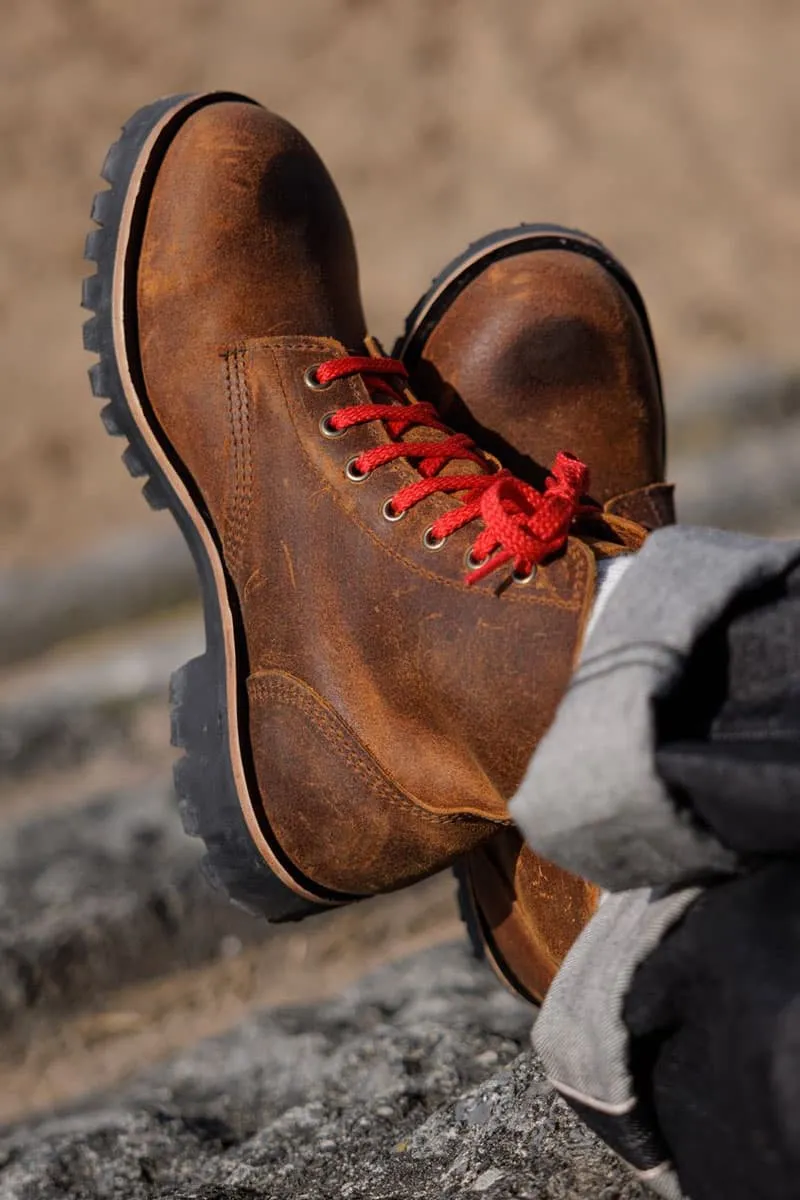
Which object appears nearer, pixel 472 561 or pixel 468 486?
pixel 472 561

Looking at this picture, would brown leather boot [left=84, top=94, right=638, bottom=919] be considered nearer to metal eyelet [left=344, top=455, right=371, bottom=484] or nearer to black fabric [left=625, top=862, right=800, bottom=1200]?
metal eyelet [left=344, top=455, right=371, bottom=484]

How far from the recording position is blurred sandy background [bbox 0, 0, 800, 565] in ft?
11.9

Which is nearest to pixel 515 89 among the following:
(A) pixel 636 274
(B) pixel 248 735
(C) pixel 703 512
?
(A) pixel 636 274

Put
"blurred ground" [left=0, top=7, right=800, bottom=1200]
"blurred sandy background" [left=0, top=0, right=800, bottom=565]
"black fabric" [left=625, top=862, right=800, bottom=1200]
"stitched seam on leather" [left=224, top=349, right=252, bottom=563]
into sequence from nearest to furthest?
"black fabric" [left=625, top=862, right=800, bottom=1200] < "stitched seam on leather" [left=224, top=349, right=252, bottom=563] < "blurred ground" [left=0, top=7, right=800, bottom=1200] < "blurred sandy background" [left=0, top=0, right=800, bottom=565]

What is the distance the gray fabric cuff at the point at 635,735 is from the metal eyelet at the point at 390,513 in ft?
1.13

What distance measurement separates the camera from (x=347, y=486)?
1.24 m

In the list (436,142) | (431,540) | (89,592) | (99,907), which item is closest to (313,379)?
(431,540)

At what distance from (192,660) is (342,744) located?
0.24 meters

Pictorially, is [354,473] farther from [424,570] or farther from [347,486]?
[424,570]

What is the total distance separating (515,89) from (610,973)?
162 inches

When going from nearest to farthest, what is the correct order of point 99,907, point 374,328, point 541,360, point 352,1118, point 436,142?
point 352,1118 → point 541,360 → point 99,907 → point 374,328 → point 436,142

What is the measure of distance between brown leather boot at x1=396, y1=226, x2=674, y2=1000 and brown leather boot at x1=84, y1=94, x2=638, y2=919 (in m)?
0.10

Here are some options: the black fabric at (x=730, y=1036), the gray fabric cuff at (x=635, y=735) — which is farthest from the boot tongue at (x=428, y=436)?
the black fabric at (x=730, y=1036)

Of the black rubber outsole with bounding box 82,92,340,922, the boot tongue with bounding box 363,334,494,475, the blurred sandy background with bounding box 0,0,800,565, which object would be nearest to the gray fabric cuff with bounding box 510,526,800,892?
the boot tongue with bounding box 363,334,494,475
